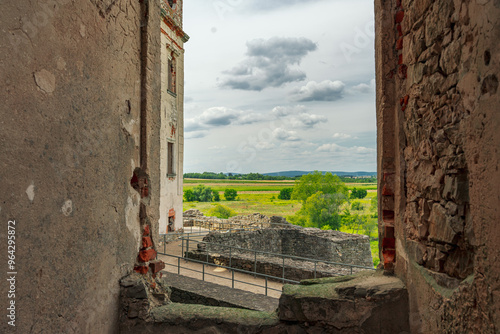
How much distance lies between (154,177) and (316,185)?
36.2 m

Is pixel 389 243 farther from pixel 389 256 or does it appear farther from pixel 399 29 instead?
pixel 399 29

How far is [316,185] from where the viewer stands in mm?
38531

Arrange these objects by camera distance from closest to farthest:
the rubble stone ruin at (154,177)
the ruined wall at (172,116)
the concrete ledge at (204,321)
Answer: the rubble stone ruin at (154,177) < the concrete ledge at (204,321) < the ruined wall at (172,116)

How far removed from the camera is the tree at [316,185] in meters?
37.7

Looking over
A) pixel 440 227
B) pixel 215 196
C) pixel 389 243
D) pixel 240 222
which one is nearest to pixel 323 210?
pixel 240 222

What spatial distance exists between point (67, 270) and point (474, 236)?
2.34 metres

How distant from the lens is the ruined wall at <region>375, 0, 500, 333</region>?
4.46ft

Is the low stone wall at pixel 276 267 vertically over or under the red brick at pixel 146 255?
under

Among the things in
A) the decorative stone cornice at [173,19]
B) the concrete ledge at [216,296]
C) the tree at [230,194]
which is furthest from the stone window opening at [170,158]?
the tree at [230,194]

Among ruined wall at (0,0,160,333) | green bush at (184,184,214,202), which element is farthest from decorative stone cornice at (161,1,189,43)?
green bush at (184,184,214,202)

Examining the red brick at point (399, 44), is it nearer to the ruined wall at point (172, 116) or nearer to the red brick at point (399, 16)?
the red brick at point (399, 16)

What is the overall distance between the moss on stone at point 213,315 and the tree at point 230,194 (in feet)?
189

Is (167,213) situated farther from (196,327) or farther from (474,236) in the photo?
(474,236)

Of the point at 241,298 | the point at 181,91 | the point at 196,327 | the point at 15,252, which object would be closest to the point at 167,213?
the point at 181,91
